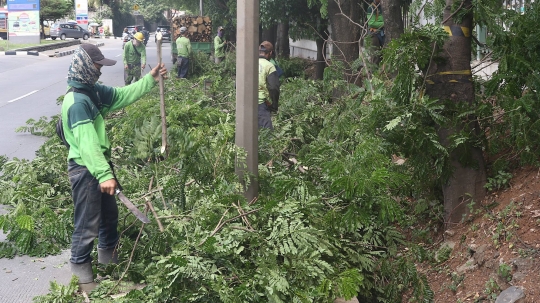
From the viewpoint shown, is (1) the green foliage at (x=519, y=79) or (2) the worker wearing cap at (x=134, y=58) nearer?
(1) the green foliage at (x=519, y=79)

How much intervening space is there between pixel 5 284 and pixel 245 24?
2.84 m

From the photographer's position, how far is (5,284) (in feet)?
19.1

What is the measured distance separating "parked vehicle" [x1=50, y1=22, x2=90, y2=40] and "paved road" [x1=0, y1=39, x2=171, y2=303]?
87.1 ft

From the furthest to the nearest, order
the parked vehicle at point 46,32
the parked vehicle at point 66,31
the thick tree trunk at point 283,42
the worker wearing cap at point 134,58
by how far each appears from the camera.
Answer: the parked vehicle at point 66,31 < the parked vehicle at point 46,32 < the thick tree trunk at point 283,42 < the worker wearing cap at point 134,58

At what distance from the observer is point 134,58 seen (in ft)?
63.7

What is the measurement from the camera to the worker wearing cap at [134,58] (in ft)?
63.2

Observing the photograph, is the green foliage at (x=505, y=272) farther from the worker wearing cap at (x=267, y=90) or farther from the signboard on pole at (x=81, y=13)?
the signboard on pole at (x=81, y=13)

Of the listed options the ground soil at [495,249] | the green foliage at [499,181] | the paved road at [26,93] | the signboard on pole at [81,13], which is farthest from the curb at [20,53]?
the ground soil at [495,249]

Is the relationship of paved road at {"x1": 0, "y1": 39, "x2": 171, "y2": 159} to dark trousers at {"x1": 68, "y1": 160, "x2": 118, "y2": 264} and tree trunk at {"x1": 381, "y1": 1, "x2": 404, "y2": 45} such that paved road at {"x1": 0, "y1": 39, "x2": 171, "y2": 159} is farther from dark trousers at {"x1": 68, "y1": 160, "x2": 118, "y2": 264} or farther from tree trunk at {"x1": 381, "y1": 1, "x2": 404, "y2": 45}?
dark trousers at {"x1": 68, "y1": 160, "x2": 118, "y2": 264}

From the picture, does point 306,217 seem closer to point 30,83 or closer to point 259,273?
point 259,273

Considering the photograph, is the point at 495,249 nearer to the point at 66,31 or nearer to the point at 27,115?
the point at 27,115

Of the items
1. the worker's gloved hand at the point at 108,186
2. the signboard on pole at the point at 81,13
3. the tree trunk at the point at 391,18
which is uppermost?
the signboard on pole at the point at 81,13

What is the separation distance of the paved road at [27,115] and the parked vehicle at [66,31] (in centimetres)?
2654

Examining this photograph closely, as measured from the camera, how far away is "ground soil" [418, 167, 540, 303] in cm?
502
